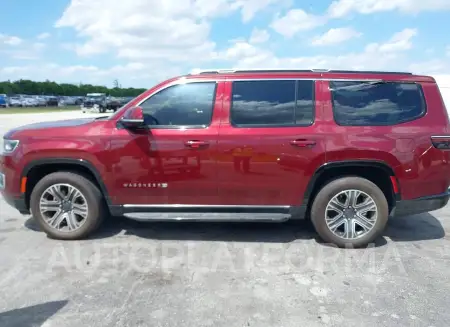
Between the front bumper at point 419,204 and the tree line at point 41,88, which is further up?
the tree line at point 41,88

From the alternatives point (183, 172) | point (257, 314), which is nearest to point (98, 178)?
A: point (183, 172)

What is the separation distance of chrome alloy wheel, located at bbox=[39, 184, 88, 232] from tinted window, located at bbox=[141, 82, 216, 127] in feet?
4.15

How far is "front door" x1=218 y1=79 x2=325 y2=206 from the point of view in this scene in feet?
13.5

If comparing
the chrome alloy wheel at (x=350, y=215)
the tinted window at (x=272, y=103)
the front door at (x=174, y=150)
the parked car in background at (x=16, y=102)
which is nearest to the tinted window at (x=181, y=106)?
the front door at (x=174, y=150)

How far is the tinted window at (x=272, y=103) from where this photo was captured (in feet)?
13.8

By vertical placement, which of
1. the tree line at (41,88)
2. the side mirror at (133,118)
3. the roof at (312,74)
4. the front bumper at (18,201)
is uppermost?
the tree line at (41,88)

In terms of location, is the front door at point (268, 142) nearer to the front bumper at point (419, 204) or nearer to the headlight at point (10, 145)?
the front bumper at point (419, 204)

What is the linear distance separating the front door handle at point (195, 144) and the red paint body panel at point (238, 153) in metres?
0.02

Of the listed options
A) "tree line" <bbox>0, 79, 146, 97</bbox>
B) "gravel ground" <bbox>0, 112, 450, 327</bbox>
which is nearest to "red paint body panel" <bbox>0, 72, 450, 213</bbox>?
"gravel ground" <bbox>0, 112, 450, 327</bbox>

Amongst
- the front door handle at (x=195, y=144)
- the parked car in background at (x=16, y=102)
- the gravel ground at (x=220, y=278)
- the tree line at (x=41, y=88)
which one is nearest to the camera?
the gravel ground at (x=220, y=278)

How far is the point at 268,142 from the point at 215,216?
1.02 meters

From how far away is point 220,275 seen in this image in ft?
11.9

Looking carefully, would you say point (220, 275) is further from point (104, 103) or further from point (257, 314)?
point (104, 103)

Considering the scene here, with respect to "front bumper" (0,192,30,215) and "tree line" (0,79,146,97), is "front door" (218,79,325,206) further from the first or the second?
"tree line" (0,79,146,97)
